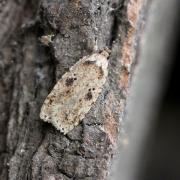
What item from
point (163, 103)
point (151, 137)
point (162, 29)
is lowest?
point (151, 137)

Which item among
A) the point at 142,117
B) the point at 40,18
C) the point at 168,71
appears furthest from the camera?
the point at 168,71

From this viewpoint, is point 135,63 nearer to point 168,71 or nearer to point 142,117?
point 142,117

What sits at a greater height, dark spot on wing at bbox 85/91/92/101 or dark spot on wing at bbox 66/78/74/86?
dark spot on wing at bbox 66/78/74/86

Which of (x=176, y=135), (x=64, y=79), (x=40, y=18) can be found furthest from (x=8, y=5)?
(x=176, y=135)
